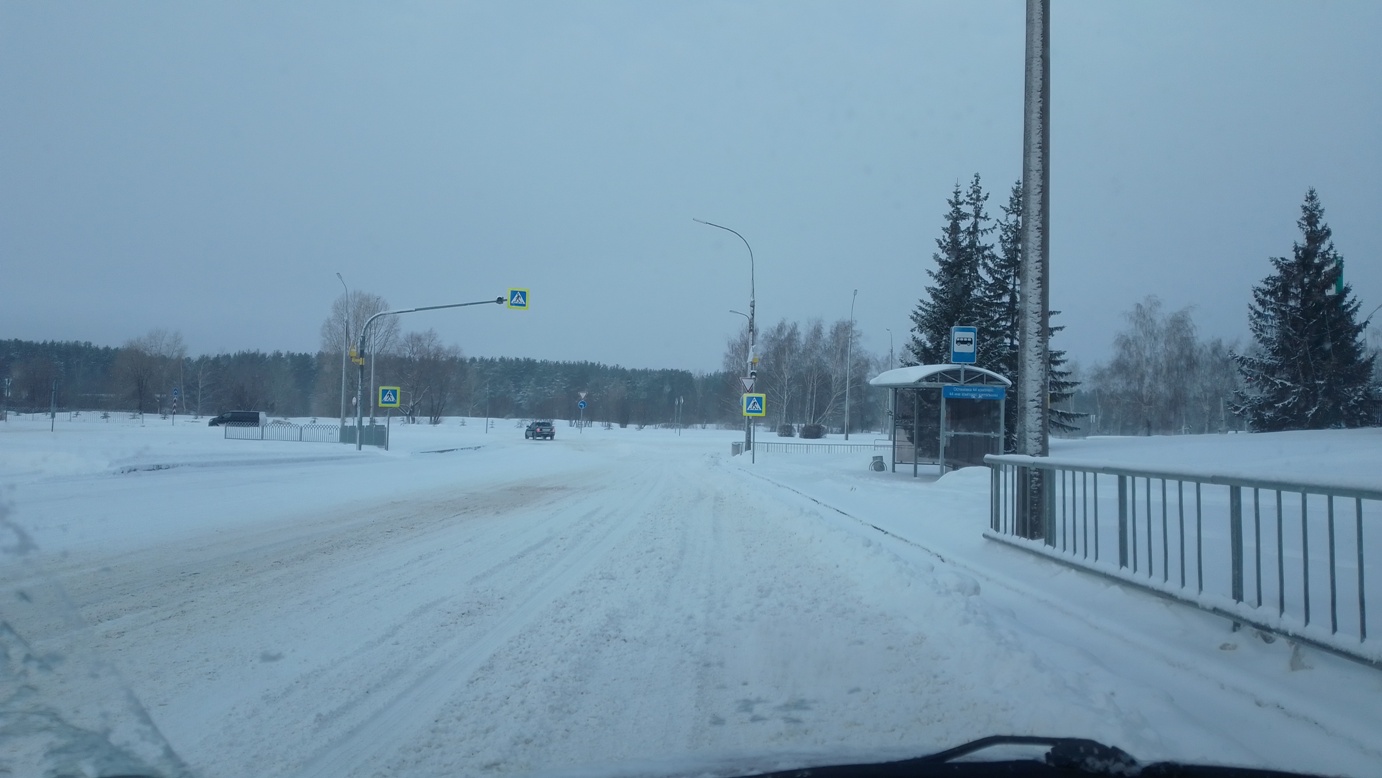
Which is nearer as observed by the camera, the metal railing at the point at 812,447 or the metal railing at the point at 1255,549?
the metal railing at the point at 1255,549

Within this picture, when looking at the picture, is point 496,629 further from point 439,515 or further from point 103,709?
point 439,515

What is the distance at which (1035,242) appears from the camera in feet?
31.0

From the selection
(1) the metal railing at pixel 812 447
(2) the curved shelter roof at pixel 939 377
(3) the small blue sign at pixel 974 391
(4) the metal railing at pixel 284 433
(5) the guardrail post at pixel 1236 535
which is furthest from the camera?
(1) the metal railing at pixel 812 447

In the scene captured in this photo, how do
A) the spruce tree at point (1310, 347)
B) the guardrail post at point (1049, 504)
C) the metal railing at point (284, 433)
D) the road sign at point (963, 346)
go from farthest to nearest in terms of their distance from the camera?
the metal railing at point (284, 433) < the spruce tree at point (1310, 347) < the road sign at point (963, 346) < the guardrail post at point (1049, 504)

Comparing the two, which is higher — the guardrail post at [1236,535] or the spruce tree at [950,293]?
the spruce tree at [950,293]

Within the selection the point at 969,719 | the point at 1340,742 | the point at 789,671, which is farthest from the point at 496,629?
the point at 1340,742

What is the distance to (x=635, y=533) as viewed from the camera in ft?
40.5

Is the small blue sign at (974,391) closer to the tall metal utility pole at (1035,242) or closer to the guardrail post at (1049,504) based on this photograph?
the tall metal utility pole at (1035,242)

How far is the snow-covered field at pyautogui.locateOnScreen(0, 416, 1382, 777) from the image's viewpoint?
4125 millimetres

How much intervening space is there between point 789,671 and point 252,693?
10.5ft

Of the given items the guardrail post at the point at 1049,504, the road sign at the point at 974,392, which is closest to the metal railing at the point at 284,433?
the road sign at the point at 974,392

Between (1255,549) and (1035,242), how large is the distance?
4.83 m

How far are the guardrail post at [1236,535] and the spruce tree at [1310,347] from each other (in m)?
39.2

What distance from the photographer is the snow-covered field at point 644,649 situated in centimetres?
412
